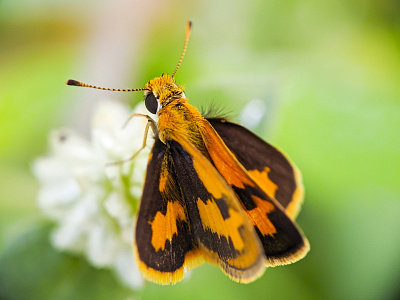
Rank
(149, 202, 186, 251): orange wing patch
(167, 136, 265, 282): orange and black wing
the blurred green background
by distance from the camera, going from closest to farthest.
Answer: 1. (167, 136, 265, 282): orange and black wing
2. (149, 202, 186, 251): orange wing patch
3. the blurred green background

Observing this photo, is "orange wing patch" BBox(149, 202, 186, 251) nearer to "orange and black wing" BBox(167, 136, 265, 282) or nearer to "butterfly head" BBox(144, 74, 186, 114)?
"orange and black wing" BBox(167, 136, 265, 282)

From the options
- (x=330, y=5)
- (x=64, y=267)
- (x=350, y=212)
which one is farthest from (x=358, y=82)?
(x=64, y=267)

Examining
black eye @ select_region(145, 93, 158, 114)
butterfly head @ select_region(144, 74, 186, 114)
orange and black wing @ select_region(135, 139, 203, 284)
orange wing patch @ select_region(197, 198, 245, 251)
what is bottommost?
orange and black wing @ select_region(135, 139, 203, 284)

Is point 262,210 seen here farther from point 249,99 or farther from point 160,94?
point 249,99

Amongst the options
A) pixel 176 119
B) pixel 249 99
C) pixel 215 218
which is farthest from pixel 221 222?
pixel 249 99

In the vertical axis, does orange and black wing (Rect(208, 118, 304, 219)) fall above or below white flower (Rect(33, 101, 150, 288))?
above

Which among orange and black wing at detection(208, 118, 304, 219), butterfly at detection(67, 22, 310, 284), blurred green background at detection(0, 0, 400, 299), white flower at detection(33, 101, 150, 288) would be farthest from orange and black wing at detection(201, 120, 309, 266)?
blurred green background at detection(0, 0, 400, 299)
